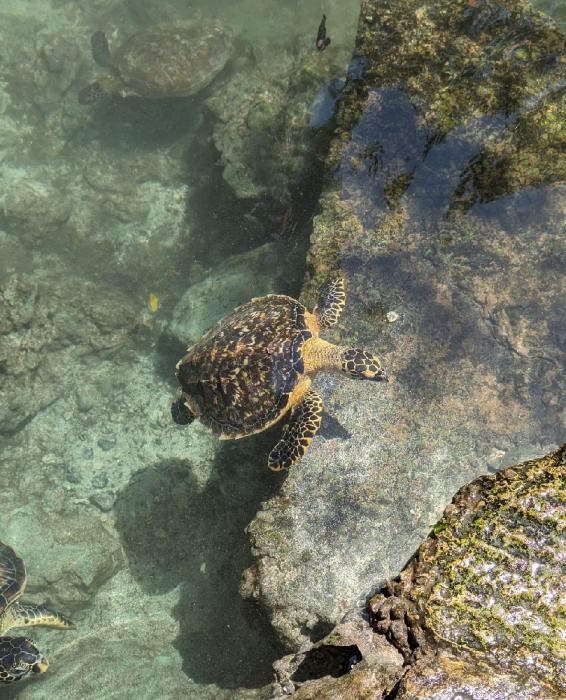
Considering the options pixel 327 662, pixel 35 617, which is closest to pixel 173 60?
pixel 35 617

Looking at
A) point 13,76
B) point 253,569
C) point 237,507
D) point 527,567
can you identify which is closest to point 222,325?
point 237,507

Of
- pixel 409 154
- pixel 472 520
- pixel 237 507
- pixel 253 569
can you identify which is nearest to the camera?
pixel 472 520

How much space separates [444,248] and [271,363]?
7.05ft

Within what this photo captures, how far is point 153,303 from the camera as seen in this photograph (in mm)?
7770

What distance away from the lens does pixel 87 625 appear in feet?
17.9

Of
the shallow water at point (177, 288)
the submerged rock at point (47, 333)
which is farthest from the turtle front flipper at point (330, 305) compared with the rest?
the submerged rock at point (47, 333)

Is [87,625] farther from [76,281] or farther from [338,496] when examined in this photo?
[76,281]

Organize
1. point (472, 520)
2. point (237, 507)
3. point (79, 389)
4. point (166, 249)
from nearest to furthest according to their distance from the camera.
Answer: point (472, 520), point (237, 507), point (79, 389), point (166, 249)

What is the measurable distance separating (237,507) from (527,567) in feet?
12.8

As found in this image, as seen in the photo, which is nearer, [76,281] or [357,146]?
[357,146]

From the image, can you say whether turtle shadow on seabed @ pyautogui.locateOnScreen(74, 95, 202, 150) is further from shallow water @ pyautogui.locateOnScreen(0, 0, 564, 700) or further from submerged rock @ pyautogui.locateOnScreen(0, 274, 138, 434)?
submerged rock @ pyautogui.locateOnScreen(0, 274, 138, 434)

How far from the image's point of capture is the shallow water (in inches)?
185

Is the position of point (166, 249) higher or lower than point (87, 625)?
higher

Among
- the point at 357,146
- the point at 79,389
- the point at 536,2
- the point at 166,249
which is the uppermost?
the point at 536,2
